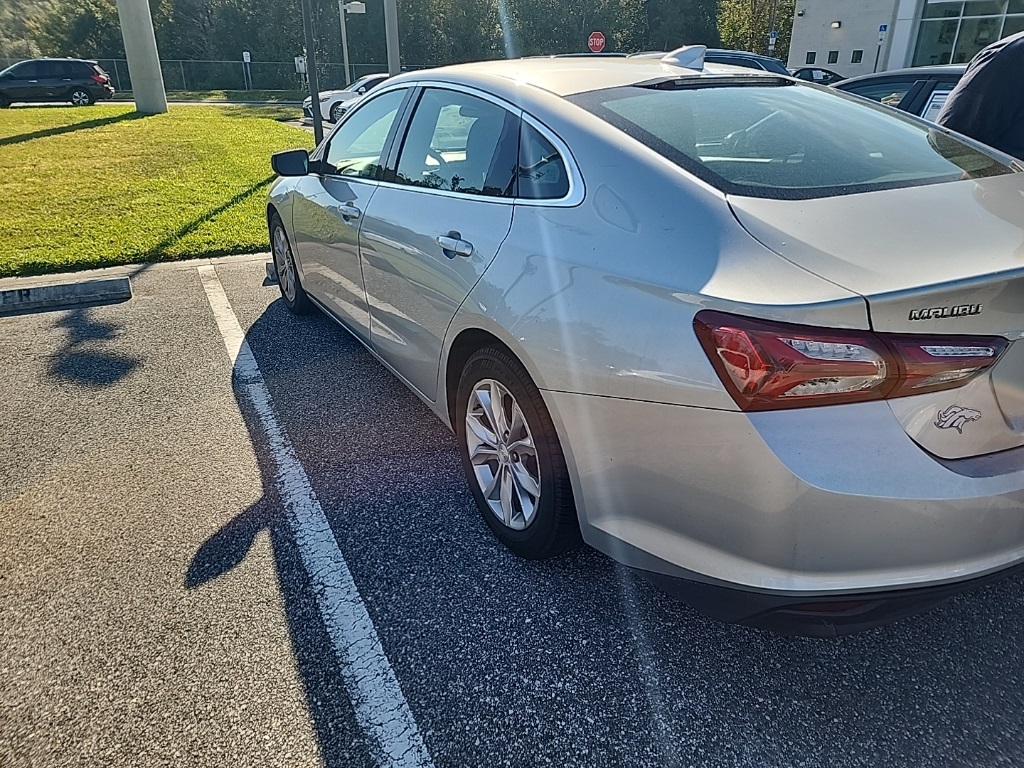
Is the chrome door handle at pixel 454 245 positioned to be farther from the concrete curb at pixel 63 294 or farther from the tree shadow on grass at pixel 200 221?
the tree shadow on grass at pixel 200 221

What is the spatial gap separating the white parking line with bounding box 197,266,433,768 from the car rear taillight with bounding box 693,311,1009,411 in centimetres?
127

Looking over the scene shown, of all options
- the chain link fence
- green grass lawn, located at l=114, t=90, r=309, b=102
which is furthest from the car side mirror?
the chain link fence

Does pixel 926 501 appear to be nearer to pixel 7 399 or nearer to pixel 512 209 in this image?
pixel 512 209

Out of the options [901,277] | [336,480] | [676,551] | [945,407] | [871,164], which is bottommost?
[336,480]

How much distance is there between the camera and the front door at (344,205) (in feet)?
11.8

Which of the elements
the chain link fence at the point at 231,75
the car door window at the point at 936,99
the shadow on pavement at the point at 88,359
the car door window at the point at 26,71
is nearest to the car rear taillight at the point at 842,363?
the shadow on pavement at the point at 88,359

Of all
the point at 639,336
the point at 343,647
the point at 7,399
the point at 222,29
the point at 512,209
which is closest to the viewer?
the point at 639,336

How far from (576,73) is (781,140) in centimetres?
86

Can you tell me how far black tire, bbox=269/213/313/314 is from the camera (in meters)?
4.98

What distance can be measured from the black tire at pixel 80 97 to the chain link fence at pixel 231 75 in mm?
17131

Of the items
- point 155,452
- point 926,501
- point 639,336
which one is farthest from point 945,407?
point 155,452

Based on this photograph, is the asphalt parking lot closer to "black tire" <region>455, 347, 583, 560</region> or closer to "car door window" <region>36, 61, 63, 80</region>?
"black tire" <region>455, 347, 583, 560</region>

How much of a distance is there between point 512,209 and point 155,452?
2170 millimetres

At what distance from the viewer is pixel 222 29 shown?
46.9 metres
